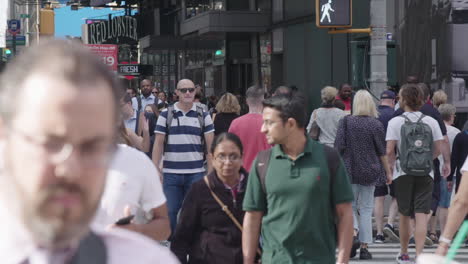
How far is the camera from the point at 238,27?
31.3 metres

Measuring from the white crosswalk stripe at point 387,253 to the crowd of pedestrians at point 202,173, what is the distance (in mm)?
160

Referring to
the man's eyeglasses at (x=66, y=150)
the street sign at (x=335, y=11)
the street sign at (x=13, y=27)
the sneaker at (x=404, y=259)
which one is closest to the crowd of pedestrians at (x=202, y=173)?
the man's eyeglasses at (x=66, y=150)

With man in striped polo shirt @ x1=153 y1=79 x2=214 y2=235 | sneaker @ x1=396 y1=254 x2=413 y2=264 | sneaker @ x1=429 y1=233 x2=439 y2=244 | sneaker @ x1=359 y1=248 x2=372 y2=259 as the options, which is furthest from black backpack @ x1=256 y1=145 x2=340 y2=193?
sneaker @ x1=429 y1=233 x2=439 y2=244

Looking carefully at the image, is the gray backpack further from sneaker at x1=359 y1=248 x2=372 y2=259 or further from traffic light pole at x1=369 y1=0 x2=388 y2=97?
traffic light pole at x1=369 y1=0 x2=388 y2=97

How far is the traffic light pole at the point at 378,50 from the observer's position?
1478 cm

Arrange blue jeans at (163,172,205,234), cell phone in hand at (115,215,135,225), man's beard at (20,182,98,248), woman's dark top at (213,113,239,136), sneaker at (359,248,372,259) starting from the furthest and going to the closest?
woman's dark top at (213,113,239,136)
sneaker at (359,248,372,259)
blue jeans at (163,172,205,234)
cell phone in hand at (115,215,135,225)
man's beard at (20,182,98,248)

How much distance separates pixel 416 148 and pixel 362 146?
2.65 feet

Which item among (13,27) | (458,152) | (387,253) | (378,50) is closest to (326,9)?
(378,50)

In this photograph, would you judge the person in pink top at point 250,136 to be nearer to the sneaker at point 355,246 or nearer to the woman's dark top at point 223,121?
the sneaker at point 355,246

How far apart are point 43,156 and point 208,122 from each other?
364 inches

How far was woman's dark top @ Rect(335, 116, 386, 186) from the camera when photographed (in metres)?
10.4

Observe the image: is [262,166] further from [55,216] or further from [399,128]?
[399,128]

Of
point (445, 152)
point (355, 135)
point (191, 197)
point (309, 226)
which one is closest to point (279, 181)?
point (309, 226)

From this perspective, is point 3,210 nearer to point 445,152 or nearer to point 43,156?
point 43,156
